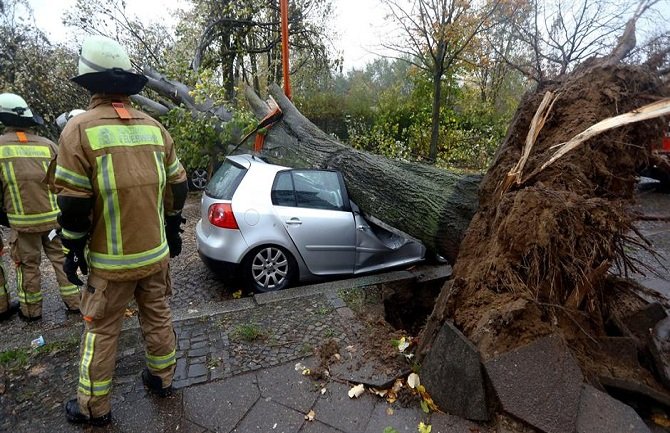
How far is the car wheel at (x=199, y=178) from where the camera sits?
9.68 m

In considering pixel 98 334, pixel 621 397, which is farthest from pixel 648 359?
pixel 98 334

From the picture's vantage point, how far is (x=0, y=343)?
3.18 metres

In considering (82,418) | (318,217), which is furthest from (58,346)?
(318,217)

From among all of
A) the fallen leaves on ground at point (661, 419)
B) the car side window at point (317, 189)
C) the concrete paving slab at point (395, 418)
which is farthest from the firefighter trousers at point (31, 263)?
the fallen leaves on ground at point (661, 419)

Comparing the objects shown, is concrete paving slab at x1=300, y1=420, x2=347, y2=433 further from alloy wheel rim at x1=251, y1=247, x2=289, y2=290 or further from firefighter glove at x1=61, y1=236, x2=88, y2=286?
alloy wheel rim at x1=251, y1=247, x2=289, y2=290

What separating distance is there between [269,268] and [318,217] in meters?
0.76

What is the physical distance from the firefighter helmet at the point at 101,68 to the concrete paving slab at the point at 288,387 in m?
1.96

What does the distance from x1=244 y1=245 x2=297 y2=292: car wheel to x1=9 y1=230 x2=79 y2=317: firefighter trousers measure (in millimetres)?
1710

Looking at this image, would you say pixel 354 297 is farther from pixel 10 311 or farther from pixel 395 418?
pixel 10 311

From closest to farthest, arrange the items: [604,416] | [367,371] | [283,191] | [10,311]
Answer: [604,416]
[367,371]
[10,311]
[283,191]

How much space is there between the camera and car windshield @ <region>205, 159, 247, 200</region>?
13.8 feet

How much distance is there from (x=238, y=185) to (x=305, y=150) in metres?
1.16

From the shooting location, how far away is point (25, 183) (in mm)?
3475

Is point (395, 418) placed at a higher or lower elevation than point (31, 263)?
lower
